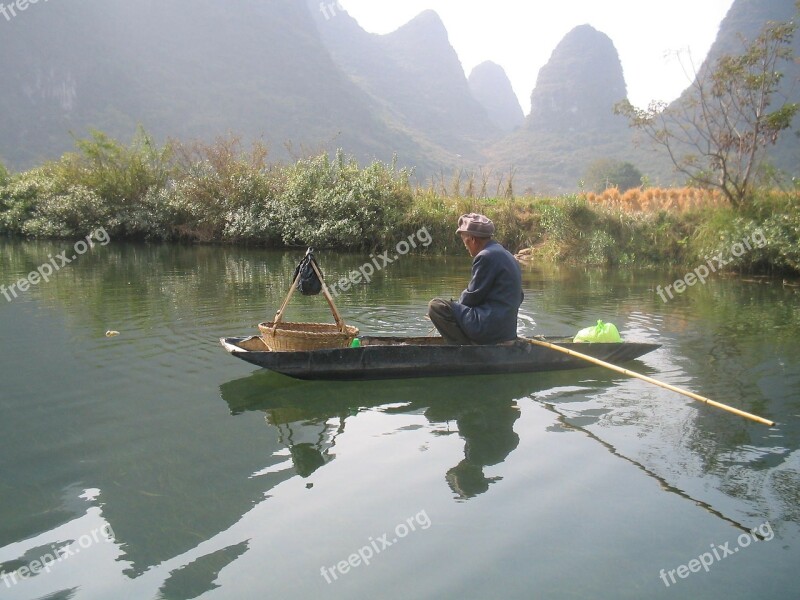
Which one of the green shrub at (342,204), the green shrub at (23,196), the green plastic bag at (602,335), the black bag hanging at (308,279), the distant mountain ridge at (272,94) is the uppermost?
the distant mountain ridge at (272,94)

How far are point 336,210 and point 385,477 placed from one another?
769 inches

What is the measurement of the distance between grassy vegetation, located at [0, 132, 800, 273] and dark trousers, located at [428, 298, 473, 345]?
1158cm

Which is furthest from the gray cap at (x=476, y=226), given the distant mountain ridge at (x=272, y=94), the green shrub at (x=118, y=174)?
the distant mountain ridge at (x=272, y=94)

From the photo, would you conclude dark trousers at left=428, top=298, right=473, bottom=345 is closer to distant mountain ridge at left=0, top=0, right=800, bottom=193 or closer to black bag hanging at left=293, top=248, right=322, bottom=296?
black bag hanging at left=293, top=248, right=322, bottom=296

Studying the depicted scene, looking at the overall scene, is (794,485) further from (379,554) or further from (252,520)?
(252,520)

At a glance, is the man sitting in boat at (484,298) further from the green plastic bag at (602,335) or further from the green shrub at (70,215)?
the green shrub at (70,215)

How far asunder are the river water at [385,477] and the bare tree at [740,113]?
35.0 ft

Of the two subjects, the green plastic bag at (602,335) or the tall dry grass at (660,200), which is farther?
the tall dry grass at (660,200)

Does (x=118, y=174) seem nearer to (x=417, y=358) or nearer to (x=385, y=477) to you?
(x=417, y=358)

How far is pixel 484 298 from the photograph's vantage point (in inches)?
253

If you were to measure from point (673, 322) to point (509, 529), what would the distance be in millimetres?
7259

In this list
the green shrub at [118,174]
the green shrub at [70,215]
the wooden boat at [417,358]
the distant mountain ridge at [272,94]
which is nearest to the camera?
the wooden boat at [417,358]

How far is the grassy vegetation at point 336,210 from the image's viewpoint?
59.2ft

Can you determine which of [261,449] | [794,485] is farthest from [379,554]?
[794,485]
